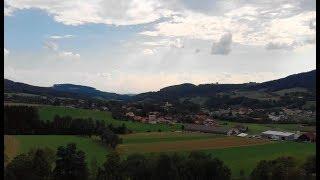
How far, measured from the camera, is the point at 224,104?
80250 mm

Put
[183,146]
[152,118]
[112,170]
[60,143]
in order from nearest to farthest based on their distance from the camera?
[112,170]
[60,143]
[183,146]
[152,118]

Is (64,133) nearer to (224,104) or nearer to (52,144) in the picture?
(52,144)

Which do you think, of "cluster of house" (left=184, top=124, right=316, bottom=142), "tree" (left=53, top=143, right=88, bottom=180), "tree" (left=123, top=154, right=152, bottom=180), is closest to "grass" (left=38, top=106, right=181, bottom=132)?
"cluster of house" (left=184, top=124, right=316, bottom=142)

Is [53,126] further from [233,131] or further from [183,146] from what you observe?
[233,131]

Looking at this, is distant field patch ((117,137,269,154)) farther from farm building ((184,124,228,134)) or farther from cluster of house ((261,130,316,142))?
farm building ((184,124,228,134))

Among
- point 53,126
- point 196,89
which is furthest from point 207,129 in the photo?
point 196,89

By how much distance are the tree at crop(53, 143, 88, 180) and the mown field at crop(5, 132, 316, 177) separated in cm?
368

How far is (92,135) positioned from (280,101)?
5210 cm

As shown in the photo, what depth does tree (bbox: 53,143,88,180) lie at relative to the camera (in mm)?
16562

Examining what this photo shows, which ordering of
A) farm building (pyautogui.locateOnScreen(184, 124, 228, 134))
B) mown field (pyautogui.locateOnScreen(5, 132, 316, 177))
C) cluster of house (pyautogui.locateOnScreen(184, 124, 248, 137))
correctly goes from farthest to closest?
farm building (pyautogui.locateOnScreen(184, 124, 228, 134))
cluster of house (pyautogui.locateOnScreen(184, 124, 248, 137))
mown field (pyautogui.locateOnScreen(5, 132, 316, 177))

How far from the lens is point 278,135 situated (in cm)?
3378

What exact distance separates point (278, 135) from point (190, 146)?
32.3 ft

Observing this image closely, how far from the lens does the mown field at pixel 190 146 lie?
22.5 meters

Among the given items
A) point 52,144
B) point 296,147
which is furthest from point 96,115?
point 296,147
